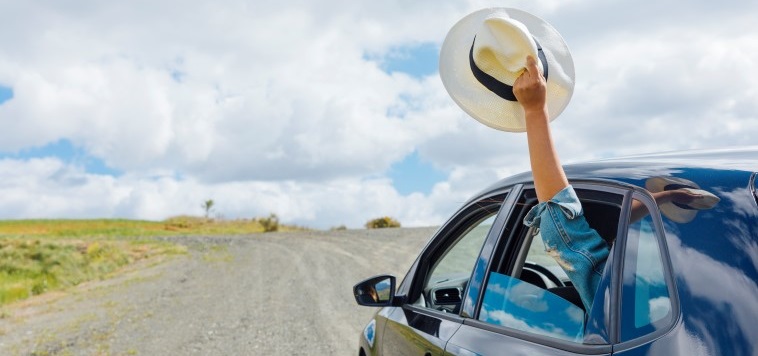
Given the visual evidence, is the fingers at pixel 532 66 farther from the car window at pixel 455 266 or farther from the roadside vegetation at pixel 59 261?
the roadside vegetation at pixel 59 261

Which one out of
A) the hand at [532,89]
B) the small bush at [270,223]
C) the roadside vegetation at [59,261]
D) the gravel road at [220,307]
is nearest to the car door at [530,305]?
the hand at [532,89]

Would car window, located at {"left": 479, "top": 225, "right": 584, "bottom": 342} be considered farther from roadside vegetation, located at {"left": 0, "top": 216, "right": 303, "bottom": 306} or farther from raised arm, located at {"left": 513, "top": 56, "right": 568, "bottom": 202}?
roadside vegetation, located at {"left": 0, "top": 216, "right": 303, "bottom": 306}

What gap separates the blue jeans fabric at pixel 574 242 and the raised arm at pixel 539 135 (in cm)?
4

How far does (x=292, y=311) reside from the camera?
1298 cm

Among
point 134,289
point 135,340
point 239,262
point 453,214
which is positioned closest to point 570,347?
point 453,214

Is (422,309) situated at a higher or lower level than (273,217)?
lower

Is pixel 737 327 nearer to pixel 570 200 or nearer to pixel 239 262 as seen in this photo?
pixel 570 200

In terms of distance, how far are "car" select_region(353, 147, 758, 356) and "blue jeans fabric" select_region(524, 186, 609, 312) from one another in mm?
94

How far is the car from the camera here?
1.75 meters

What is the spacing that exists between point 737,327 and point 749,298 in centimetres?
7

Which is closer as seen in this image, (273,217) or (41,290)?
(41,290)

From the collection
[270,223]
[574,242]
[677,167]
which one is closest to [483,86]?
[574,242]

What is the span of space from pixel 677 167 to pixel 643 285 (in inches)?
14.2

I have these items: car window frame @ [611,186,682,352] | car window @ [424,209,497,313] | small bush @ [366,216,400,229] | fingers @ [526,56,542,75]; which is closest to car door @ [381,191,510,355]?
car window @ [424,209,497,313]
